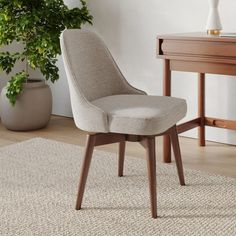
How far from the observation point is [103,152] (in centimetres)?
323

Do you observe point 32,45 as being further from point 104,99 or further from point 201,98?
point 104,99

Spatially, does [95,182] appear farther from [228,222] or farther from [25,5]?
[25,5]

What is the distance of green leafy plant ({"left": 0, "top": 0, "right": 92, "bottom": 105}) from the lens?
11.8ft

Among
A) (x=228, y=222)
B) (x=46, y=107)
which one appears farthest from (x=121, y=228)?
(x=46, y=107)

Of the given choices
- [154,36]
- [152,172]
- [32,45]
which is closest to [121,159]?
[152,172]

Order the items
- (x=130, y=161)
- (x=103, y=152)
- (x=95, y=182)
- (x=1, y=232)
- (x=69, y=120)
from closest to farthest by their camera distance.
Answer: (x=1, y=232), (x=95, y=182), (x=130, y=161), (x=103, y=152), (x=69, y=120)

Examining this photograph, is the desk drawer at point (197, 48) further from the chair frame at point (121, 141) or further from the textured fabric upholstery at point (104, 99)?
the chair frame at point (121, 141)

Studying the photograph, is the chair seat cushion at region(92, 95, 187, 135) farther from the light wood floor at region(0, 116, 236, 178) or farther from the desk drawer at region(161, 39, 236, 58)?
the light wood floor at region(0, 116, 236, 178)

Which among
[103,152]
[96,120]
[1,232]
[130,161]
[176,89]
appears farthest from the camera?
[176,89]

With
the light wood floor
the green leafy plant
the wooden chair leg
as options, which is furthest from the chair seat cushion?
the green leafy plant

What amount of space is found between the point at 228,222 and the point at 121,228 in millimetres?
441

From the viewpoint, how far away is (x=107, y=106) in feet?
7.70

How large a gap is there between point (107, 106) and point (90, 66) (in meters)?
0.26

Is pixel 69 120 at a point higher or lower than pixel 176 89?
lower
